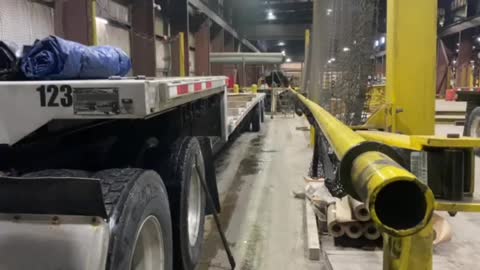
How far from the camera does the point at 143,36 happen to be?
10602 mm

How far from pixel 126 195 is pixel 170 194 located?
1007 millimetres

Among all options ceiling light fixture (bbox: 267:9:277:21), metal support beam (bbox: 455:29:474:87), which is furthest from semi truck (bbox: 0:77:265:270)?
ceiling light fixture (bbox: 267:9:277:21)

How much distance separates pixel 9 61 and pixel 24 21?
4575 millimetres

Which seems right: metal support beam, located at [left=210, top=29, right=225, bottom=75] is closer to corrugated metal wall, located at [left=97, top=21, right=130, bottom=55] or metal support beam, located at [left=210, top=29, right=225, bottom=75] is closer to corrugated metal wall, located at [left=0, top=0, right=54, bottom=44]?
corrugated metal wall, located at [left=97, top=21, right=130, bottom=55]

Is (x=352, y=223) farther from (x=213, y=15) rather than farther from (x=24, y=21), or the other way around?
(x=213, y=15)

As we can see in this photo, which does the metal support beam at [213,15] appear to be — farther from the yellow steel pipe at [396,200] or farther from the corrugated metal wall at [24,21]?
the yellow steel pipe at [396,200]

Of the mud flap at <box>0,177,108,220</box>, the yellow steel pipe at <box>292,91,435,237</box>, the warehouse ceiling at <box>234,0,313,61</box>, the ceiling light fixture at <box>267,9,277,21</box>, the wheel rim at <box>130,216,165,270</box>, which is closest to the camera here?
the yellow steel pipe at <box>292,91,435,237</box>

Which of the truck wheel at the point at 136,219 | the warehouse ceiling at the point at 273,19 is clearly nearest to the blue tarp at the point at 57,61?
the truck wheel at the point at 136,219

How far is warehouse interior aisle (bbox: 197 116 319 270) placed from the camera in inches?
152

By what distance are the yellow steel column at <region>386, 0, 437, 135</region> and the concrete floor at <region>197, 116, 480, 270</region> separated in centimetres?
103

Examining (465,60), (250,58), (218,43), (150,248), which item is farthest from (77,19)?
(465,60)

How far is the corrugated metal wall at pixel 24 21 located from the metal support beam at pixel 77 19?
189 mm

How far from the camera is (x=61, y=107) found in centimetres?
177

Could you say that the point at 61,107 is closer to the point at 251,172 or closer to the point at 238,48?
the point at 251,172
